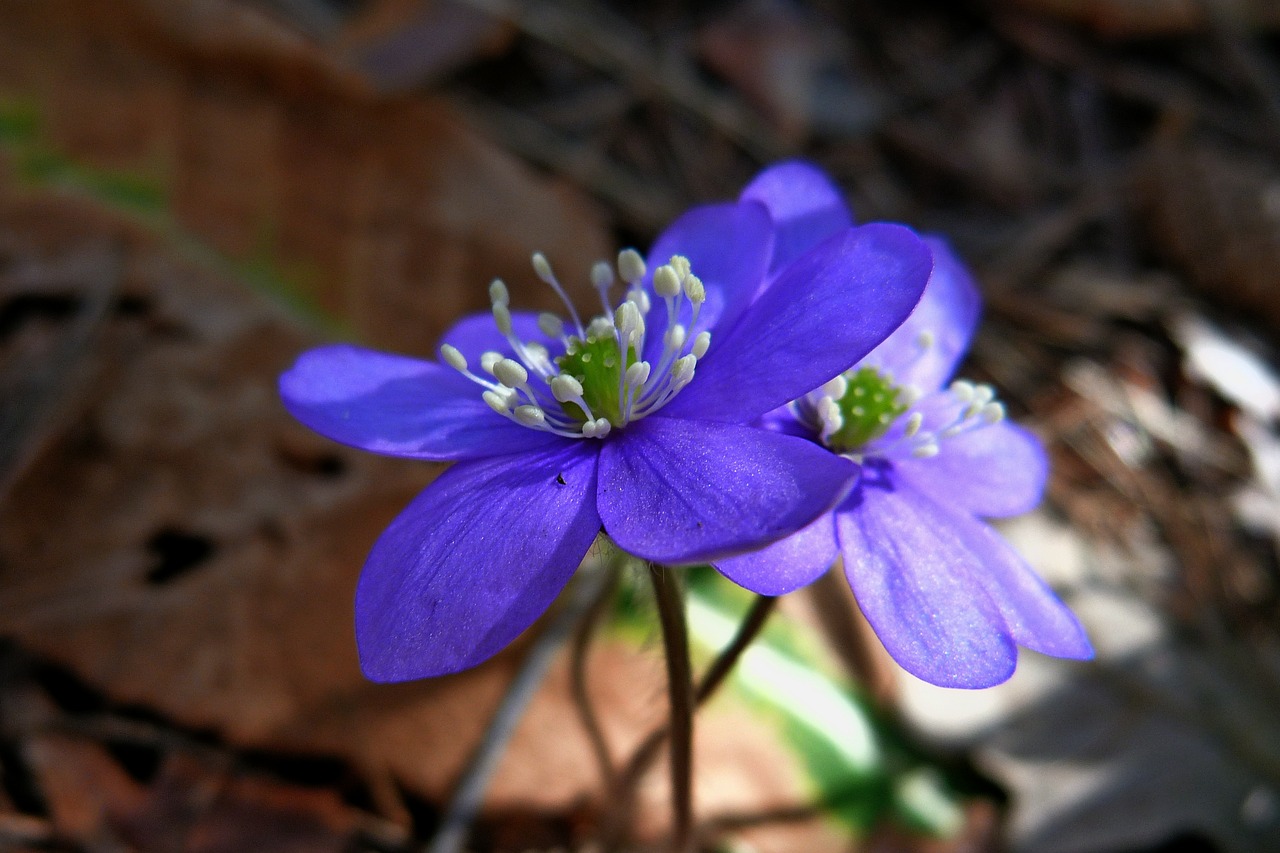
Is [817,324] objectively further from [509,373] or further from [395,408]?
[395,408]

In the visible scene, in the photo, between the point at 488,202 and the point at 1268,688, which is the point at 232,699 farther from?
the point at 1268,688

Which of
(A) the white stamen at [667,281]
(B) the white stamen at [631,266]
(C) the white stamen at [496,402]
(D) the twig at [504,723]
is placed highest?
(A) the white stamen at [667,281]

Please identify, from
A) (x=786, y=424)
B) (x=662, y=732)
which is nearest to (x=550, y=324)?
(x=786, y=424)

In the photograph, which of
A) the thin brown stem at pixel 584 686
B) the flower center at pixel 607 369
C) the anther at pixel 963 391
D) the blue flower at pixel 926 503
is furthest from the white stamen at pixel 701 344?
the thin brown stem at pixel 584 686

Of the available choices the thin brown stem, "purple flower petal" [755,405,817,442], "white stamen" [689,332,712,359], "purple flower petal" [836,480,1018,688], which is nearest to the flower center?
"white stamen" [689,332,712,359]

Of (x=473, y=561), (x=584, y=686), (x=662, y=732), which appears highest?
(x=473, y=561)

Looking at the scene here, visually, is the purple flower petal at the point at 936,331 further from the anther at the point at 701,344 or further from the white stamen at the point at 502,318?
the white stamen at the point at 502,318
